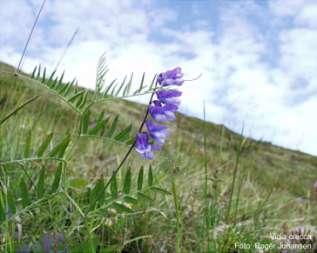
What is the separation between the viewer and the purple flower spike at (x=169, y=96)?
2041 mm

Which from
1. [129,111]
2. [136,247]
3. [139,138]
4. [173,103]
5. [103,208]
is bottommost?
[136,247]

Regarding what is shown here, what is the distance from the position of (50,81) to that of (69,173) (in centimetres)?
187

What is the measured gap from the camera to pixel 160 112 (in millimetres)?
2076

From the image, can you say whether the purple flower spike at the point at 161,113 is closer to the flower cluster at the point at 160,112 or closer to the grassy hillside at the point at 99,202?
the flower cluster at the point at 160,112

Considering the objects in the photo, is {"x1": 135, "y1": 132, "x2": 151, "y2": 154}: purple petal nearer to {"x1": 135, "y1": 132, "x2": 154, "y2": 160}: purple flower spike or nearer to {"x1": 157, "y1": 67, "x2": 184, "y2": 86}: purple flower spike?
{"x1": 135, "y1": 132, "x2": 154, "y2": 160}: purple flower spike

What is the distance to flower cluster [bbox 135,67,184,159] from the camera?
203 centimetres

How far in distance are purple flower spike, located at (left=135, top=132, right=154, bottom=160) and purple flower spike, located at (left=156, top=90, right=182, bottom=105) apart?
0.15 metres

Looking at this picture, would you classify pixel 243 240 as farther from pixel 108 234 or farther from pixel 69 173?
pixel 69 173

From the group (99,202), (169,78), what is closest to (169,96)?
(169,78)

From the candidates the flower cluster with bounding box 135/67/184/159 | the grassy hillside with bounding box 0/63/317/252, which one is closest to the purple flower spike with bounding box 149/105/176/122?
the flower cluster with bounding box 135/67/184/159

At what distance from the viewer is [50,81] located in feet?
6.59

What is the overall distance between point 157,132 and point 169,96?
15 cm

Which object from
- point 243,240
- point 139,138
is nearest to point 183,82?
point 139,138

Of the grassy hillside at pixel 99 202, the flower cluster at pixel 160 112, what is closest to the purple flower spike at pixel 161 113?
the flower cluster at pixel 160 112
